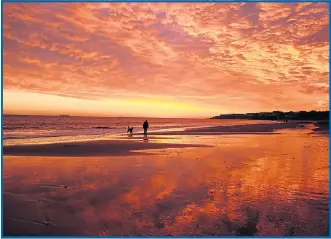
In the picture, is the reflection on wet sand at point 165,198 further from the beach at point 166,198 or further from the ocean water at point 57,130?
the ocean water at point 57,130

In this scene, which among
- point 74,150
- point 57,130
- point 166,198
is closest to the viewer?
point 166,198

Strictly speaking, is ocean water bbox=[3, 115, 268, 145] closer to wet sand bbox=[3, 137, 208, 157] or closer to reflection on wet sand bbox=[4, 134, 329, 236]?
wet sand bbox=[3, 137, 208, 157]

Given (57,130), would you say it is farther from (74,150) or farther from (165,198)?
(165,198)

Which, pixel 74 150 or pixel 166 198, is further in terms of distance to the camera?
pixel 74 150

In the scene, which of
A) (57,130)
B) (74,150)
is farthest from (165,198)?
(57,130)

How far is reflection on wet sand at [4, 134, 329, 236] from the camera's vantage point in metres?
7.03

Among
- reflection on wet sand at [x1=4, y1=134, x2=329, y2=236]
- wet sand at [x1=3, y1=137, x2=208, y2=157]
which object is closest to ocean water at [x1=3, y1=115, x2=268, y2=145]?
wet sand at [x1=3, y1=137, x2=208, y2=157]

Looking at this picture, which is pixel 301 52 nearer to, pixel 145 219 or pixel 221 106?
pixel 145 219

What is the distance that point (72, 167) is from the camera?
13445 millimetres

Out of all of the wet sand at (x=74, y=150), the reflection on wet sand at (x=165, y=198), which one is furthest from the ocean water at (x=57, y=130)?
the reflection on wet sand at (x=165, y=198)

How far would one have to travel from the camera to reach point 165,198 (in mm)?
8797

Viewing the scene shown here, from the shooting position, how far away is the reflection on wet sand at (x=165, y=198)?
23.1 feet

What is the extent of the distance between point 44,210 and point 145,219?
94.0 inches

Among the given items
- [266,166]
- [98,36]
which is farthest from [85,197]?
[98,36]
